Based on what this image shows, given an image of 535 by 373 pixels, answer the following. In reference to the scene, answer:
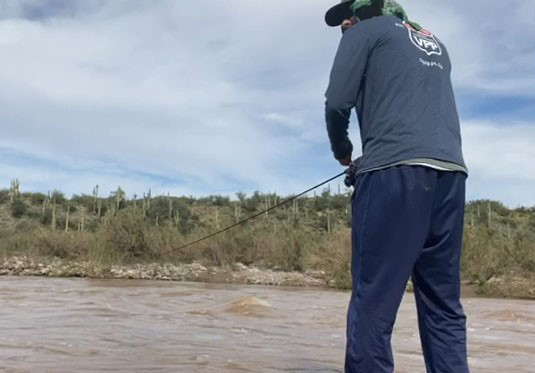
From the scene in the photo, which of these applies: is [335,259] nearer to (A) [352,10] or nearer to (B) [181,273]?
(B) [181,273]

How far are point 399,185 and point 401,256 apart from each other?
0.30m

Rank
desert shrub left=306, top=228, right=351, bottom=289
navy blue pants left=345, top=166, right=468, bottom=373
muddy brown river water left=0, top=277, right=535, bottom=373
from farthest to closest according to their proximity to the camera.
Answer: desert shrub left=306, top=228, right=351, bottom=289, muddy brown river water left=0, top=277, right=535, bottom=373, navy blue pants left=345, top=166, right=468, bottom=373

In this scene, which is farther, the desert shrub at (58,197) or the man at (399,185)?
the desert shrub at (58,197)

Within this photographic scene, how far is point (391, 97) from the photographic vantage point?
3002 mm

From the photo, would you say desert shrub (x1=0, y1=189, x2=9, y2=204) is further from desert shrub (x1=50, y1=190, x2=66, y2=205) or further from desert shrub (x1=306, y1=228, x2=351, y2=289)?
desert shrub (x1=306, y1=228, x2=351, y2=289)

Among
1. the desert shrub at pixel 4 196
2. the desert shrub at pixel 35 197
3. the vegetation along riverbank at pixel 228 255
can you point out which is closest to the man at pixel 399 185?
the vegetation along riverbank at pixel 228 255

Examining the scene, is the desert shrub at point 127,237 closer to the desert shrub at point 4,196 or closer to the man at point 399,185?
the man at point 399,185

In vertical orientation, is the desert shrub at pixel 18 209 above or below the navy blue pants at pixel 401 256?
above

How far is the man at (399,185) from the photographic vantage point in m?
2.85

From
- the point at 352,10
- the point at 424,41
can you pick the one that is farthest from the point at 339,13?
the point at 424,41

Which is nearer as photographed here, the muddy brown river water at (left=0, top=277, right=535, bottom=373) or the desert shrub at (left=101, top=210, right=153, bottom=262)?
the muddy brown river water at (left=0, top=277, right=535, bottom=373)

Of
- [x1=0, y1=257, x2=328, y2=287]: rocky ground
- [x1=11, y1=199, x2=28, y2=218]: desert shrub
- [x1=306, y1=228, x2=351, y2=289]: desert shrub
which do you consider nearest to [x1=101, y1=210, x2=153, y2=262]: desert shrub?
[x1=0, y1=257, x2=328, y2=287]: rocky ground

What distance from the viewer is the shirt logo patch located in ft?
10.3

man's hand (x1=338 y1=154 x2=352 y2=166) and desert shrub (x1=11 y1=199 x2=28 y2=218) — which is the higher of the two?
desert shrub (x1=11 y1=199 x2=28 y2=218)
